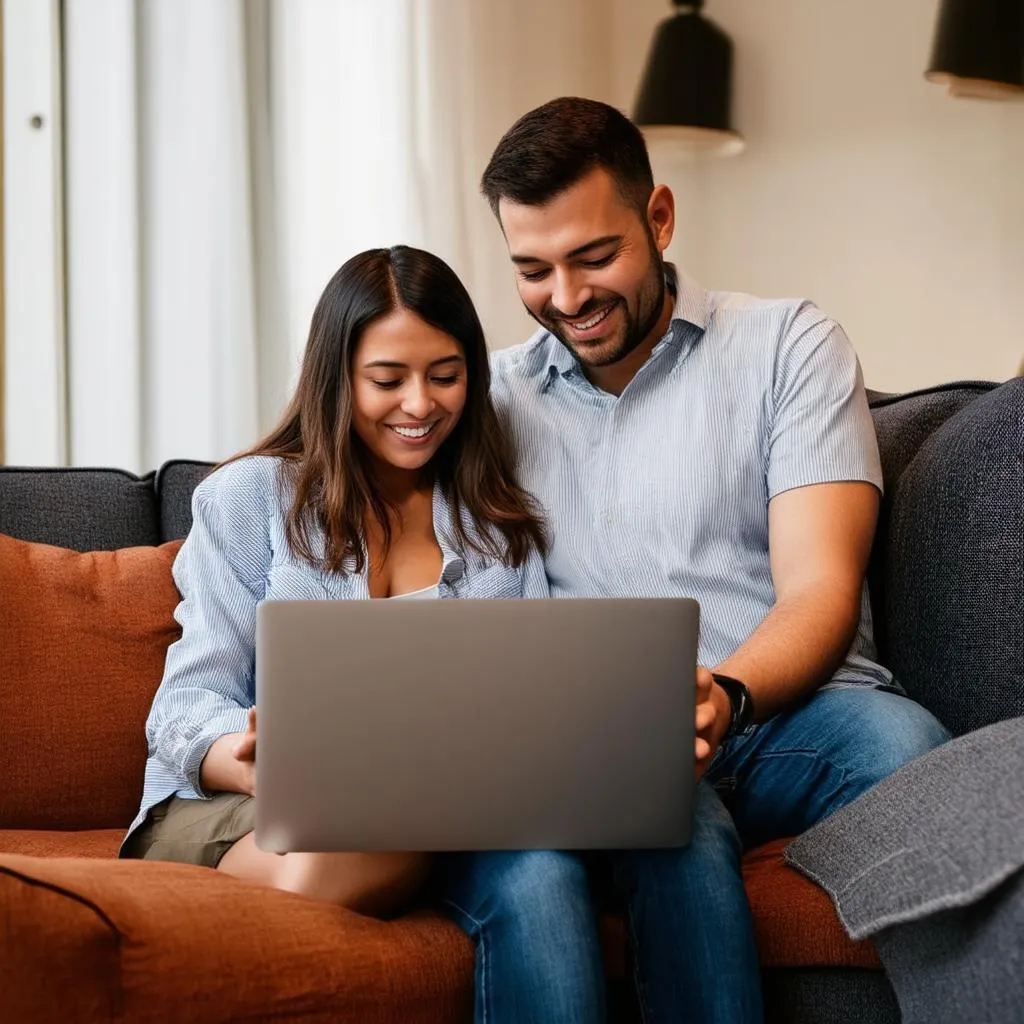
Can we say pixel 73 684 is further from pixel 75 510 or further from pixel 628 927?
pixel 628 927

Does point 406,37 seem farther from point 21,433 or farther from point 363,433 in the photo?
point 363,433

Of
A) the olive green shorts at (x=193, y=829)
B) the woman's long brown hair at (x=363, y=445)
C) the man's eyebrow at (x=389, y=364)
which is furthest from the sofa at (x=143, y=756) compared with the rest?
the man's eyebrow at (x=389, y=364)

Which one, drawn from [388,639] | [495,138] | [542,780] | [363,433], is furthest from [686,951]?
[495,138]

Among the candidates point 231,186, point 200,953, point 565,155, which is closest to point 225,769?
point 200,953

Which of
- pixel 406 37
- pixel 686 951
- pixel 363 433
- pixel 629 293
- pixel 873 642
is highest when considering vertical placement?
pixel 406 37

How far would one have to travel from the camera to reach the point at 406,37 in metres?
3.01

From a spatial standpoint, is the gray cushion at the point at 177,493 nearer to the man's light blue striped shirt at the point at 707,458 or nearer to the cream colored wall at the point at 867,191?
the man's light blue striped shirt at the point at 707,458

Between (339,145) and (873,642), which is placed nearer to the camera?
(873,642)

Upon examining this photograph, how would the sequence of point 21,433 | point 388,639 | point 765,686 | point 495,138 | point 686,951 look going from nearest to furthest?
1. point 388,639
2. point 686,951
3. point 765,686
4. point 21,433
5. point 495,138

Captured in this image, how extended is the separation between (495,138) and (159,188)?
2.60 ft

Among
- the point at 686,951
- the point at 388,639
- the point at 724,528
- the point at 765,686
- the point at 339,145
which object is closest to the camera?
the point at 388,639

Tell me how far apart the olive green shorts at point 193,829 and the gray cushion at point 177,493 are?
52cm

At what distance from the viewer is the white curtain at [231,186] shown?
2688 millimetres

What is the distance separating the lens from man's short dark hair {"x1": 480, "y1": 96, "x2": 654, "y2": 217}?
5.45ft
